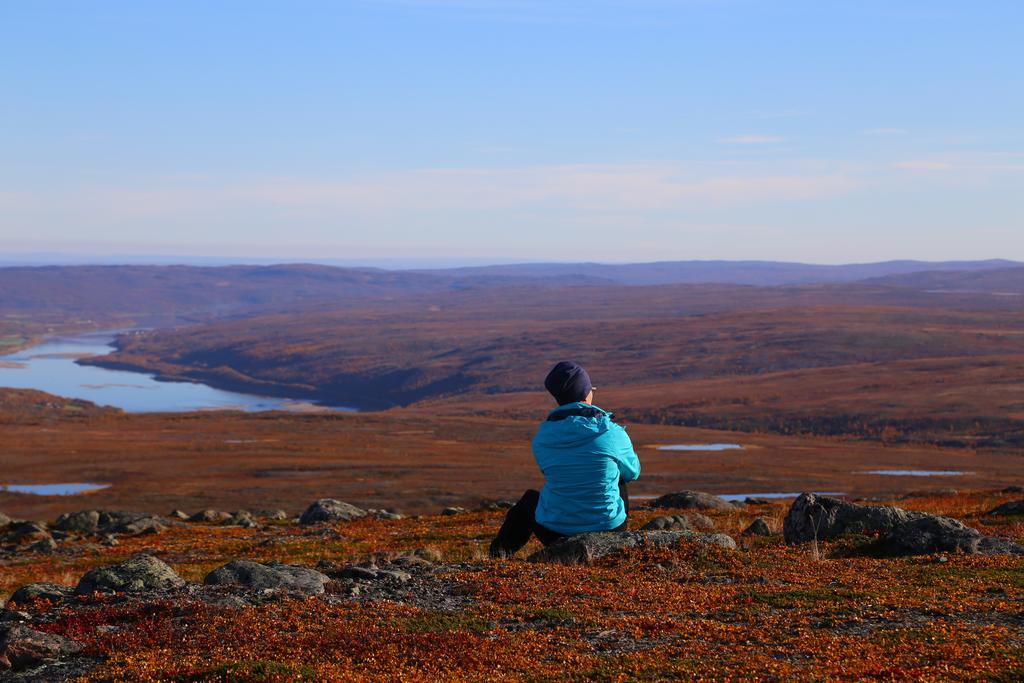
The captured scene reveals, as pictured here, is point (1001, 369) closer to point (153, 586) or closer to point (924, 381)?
point (924, 381)

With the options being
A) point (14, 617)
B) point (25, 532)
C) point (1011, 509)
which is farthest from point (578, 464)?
point (25, 532)

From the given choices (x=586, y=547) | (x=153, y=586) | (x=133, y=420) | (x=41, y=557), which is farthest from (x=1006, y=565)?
(x=133, y=420)

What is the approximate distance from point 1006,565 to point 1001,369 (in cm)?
9006

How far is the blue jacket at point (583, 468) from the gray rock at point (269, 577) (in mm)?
2782

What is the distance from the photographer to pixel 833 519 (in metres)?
15.8

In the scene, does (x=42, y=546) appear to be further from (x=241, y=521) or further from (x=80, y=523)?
(x=241, y=521)

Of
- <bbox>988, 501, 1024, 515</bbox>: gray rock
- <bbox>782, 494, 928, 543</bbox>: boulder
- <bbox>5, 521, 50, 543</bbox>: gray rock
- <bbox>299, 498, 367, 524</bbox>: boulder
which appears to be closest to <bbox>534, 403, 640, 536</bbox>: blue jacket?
<bbox>782, 494, 928, 543</bbox>: boulder

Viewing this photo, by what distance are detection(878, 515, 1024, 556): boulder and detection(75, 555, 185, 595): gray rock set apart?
9219 mm

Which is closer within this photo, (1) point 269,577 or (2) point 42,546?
(1) point 269,577

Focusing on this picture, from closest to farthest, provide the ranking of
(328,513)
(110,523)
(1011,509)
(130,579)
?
(130,579)
(1011,509)
(328,513)
(110,523)

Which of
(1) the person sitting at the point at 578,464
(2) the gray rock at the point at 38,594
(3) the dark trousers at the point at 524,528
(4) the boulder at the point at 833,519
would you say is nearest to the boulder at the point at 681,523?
(4) the boulder at the point at 833,519

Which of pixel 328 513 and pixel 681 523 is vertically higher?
pixel 681 523

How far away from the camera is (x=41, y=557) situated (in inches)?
896

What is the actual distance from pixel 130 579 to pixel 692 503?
1596 centimetres
